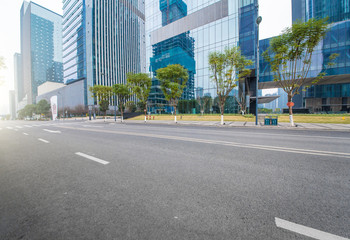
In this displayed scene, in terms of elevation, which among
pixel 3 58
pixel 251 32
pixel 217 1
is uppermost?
pixel 217 1

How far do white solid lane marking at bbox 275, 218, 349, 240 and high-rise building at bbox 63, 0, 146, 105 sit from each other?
246ft

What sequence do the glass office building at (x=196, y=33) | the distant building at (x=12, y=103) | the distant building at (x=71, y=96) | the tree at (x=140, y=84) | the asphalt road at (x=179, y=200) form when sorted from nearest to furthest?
1. the asphalt road at (x=179, y=200)
2. the tree at (x=140, y=84)
3. the glass office building at (x=196, y=33)
4. the distant building at (x=71, y=96)
5. the distant building at (x=12, y=103)

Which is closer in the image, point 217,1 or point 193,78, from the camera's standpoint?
point 217,1

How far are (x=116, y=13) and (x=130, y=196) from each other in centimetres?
10599

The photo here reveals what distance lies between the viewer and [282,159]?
4.05m

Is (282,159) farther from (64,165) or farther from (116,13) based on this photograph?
(116,13)

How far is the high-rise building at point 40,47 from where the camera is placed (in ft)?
406

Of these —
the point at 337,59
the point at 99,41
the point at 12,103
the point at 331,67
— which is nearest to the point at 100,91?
the point at 99,41

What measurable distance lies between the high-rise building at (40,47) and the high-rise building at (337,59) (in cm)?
18082

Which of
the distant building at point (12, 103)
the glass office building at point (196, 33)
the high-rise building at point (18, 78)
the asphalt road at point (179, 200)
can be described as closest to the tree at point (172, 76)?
the glass office building at point (196, 33)

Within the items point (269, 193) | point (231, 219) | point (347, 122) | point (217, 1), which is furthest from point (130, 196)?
point (217, 1)

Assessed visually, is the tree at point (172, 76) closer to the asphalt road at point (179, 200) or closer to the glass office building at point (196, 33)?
the glass office building at point (196, 33)

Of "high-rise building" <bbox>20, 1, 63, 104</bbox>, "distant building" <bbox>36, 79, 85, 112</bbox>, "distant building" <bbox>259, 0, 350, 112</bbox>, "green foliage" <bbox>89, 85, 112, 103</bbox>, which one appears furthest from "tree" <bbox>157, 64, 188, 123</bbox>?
"high-rise building" <bbox>20, 1, 63, 104</bbox>

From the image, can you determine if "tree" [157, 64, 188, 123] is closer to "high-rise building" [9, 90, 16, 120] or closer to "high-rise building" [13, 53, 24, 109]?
"high-rise building" [13, 53, 24, 109]
